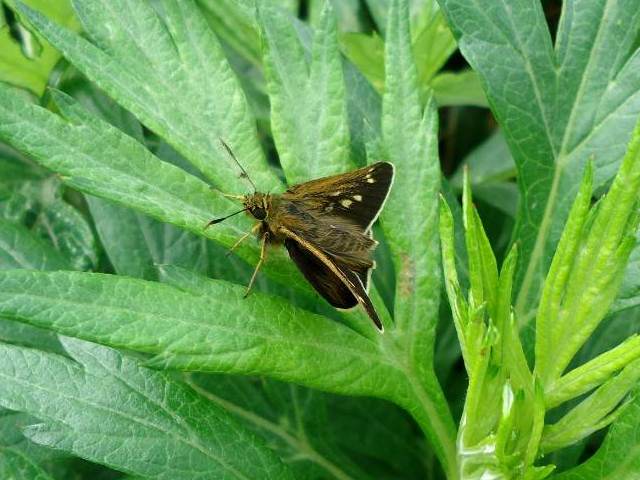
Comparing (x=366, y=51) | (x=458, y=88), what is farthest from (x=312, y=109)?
(x=458, y=88)

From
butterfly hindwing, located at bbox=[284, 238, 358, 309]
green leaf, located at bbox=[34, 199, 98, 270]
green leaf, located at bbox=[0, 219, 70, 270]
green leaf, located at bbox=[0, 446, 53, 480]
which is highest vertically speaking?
butterfly hindwing, located at bbox=[284, 238, 358, 309]

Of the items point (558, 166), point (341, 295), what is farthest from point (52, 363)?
point (558, 166)

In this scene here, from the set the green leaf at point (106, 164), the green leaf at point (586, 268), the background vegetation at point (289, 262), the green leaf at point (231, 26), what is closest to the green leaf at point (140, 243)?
the background vegetation at point (289, 262)

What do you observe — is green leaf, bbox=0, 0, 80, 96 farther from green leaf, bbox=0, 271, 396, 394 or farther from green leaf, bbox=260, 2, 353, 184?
green leaf, bbox=0, 271, 396, 394

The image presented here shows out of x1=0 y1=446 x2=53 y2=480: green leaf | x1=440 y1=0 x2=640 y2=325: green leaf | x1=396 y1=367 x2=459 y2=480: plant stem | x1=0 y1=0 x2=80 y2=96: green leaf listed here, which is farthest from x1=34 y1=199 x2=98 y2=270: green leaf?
x1=440 y1=0 x2=640 y2=325: green leaf

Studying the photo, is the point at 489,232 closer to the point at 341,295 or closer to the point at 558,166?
the point at 558,166
